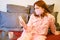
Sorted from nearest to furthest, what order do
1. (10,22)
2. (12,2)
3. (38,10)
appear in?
(38,10) < (10,22) < (12,2)

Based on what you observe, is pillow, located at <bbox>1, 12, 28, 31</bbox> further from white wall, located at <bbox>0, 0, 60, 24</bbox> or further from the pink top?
the pink top

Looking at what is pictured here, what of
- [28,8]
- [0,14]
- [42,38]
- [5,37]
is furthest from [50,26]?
[0,14]

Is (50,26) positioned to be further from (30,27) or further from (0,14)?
(0,14)

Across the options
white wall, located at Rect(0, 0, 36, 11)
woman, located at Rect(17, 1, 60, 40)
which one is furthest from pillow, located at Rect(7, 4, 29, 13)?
woman, located at Rect(17, 1, 60, 40)

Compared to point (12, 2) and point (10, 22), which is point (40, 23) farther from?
point (12, 2)

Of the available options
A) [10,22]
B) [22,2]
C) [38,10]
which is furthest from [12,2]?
[38,10]

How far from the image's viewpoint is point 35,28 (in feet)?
7.94

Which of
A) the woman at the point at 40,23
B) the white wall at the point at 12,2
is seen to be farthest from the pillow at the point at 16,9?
the woman at the point at 40,23

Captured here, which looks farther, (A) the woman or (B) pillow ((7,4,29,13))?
(B) pillow ((7,4,29,13))

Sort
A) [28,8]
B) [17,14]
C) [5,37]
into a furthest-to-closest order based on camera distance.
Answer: [28,8] < [17,14] < [5,37]

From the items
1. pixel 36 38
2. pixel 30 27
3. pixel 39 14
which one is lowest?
pixel 36 38

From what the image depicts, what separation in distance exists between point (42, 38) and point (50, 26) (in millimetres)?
294

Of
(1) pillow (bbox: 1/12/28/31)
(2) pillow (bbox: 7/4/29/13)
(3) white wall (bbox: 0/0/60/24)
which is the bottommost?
(1) pillow (bbox: 1/12/28/31)

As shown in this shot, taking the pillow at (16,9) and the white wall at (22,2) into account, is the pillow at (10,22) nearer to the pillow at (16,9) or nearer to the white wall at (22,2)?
the pillow at (16,9)
